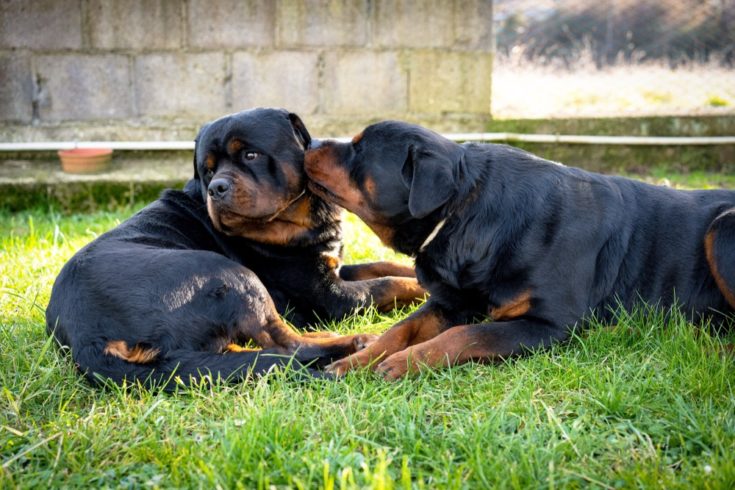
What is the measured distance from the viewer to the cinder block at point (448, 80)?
6469 millimetres

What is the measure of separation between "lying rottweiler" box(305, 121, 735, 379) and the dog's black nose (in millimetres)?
430

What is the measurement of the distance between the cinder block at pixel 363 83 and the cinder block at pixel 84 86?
1747 millimetres

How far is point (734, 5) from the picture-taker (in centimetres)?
838

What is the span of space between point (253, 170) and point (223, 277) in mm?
697

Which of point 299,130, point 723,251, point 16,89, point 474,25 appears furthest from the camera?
point 474,25

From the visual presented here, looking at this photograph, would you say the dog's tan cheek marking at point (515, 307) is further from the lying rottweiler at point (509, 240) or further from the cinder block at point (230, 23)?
the cinder block at point (230, 23)

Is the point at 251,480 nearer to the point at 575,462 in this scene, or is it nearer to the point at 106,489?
the point at 106,489

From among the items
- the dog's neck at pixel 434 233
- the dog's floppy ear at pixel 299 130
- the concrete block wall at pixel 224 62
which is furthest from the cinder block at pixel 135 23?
the dog's neck at pixel 434 233

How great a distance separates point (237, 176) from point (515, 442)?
1.92 metres

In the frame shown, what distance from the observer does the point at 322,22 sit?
6223mm

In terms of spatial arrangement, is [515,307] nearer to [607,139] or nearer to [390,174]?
[390,174]

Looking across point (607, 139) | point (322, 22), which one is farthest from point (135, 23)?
point (607, 139)

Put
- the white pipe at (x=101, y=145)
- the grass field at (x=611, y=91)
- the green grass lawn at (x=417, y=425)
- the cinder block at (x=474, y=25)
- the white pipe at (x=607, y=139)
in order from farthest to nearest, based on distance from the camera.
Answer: the grass field at (x=611, y=91) < the white pipe at (x=607, y=139) < the cinder block at (x=474, y=25) < the white pipe at (x=101, y=145) < the green grass lawn at (x=417, y=425)

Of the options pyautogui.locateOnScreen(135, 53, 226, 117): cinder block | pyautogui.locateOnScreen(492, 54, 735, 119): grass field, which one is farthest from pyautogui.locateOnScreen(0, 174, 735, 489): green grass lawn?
pyautogui.locateOnScreen(492, 54, 735, 119): grass field
